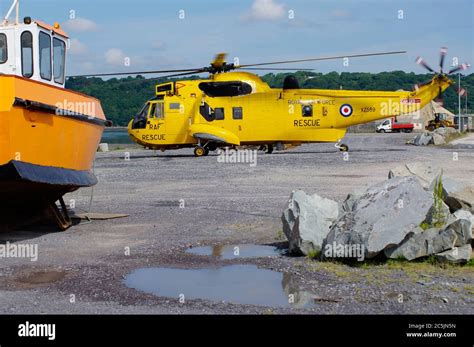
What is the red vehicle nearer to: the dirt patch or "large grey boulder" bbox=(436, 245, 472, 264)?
"large grey boulder" bbox=(436, 245, 472, 264)

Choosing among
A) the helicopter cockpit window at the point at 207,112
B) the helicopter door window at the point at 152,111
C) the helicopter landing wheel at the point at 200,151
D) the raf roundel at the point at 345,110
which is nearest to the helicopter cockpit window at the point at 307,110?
the raf roundel at the point at 345,110

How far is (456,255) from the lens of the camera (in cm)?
781

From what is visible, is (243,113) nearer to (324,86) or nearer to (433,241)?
(433,241)

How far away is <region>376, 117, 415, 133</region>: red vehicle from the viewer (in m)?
69.7

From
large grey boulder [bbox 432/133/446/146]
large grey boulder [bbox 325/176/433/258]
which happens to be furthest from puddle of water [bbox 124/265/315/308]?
large grey boulder [bbox 432/133/446/146]

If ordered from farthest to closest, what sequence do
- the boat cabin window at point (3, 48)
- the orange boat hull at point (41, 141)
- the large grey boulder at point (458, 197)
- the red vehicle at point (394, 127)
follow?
1. the red vehicle at point (394, 127)
2. the boat cabin window at point (3, 48)
3. the orange boat hull at point (41, 141)
4. the large grey boulder at point (458, 197)

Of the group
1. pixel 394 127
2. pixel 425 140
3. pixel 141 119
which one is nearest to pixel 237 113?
pixel 141 119

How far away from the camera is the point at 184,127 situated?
28078 millimetres

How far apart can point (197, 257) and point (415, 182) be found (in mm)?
2821

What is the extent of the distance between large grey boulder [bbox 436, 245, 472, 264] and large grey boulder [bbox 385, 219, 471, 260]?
67 mm

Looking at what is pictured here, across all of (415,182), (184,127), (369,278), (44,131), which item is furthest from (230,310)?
(184,127)

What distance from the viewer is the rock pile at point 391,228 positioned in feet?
25.7

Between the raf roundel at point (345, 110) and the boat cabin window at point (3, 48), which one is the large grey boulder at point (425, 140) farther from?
the boat cabin window at point (3, 48)

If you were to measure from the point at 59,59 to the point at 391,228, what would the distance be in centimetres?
719
